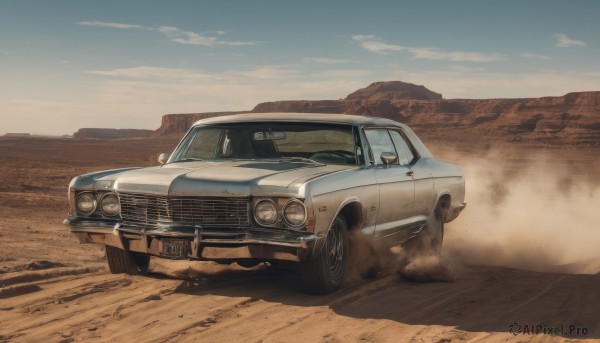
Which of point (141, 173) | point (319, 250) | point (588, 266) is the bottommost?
point (588, 266)

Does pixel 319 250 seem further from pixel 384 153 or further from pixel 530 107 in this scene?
pixel 530 107

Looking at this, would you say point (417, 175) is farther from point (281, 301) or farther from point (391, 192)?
point (281, 301)

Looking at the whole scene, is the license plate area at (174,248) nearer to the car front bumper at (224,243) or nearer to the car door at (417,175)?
the car front bumper at (224,243)

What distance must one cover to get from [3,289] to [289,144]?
2.86 metres

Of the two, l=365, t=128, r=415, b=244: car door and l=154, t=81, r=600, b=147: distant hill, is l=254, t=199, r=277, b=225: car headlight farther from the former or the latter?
l=154, t=81, r=600, b=147: distant hill

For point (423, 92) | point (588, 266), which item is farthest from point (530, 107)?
point (588, 266)

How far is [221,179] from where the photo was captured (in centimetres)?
625

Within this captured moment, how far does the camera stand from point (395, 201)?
25.2 feet

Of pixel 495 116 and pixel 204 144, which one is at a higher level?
pixel 204 144

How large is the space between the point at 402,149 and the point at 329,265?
2.26 m

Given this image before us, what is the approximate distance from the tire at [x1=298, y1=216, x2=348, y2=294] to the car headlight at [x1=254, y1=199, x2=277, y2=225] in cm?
52

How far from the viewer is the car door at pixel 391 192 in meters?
7.39

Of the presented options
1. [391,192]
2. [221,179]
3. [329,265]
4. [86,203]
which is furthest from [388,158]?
[86,203]

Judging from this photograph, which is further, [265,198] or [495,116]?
[495,116]
